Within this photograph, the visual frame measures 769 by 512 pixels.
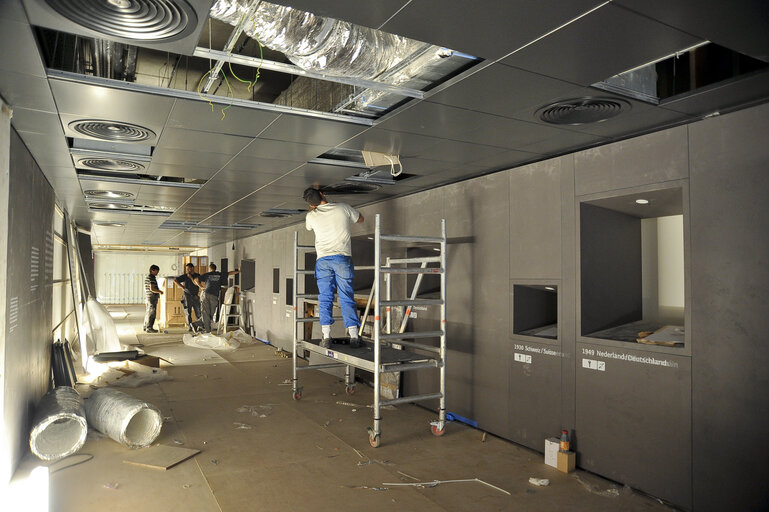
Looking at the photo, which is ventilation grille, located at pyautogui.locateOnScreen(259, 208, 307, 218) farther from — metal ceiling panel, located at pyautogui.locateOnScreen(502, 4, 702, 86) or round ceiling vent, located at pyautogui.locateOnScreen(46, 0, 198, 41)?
metal ceiling panel, located at pyautogui.locateOnScreen(502, 4, 702, 86)

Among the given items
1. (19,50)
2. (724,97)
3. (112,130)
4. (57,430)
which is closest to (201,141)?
(112,130)

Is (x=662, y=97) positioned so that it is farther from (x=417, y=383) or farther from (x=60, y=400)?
(x=60, y=400)

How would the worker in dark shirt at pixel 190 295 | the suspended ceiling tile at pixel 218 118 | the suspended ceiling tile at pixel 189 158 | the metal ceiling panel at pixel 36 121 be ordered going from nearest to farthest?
the suspended ceiling tile at pixel 218 118, the metal ceiling panel at pixel 36 121, the suspended ceiling tile at pixel 189 158, the worker in dark shirt at pixel 190 295

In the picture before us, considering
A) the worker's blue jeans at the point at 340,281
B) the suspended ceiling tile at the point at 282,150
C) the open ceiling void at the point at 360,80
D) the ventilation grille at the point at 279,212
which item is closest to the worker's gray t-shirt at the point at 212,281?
the ventilation grille at the point at 279,212

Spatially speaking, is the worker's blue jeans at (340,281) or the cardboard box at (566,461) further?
the worker's blue jeans at (340,281)

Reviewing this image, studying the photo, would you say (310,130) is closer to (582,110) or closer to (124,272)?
(582,110)

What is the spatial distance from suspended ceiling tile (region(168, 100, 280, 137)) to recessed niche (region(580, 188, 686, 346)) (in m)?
2.46

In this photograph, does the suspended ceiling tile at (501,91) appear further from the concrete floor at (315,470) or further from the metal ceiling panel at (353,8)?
the concrete floor at (315,470)

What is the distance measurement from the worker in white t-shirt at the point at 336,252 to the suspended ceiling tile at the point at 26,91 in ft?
7.84

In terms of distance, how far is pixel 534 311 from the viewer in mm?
4590

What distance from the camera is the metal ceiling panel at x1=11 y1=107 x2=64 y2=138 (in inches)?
128

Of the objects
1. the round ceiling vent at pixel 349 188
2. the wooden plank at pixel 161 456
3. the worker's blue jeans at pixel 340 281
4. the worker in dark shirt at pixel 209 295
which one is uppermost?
the round ceiling vent at pixel 349 188

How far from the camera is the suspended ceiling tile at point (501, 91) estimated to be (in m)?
2.56

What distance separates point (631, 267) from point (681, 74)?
1.84 metres
